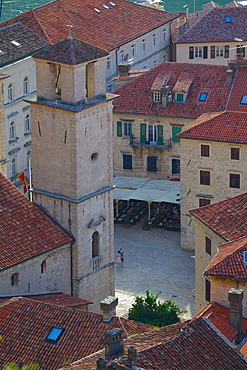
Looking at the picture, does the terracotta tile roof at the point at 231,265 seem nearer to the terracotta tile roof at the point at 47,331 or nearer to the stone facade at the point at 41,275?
the terracotta tile roof at the point at 47,331

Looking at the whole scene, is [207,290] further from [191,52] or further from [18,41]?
[191,52]

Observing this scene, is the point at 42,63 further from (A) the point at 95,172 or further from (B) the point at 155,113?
(B) the point at 155,113

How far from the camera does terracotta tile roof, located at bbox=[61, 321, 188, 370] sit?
4844cm

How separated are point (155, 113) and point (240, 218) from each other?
1040 inches

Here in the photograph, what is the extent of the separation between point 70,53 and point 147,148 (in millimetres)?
27839

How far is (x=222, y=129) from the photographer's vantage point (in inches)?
3098

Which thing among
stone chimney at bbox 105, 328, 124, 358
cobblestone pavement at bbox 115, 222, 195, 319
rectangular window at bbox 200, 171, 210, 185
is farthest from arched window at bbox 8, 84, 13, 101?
stone chimney at bbox 105, 328, 124, 358

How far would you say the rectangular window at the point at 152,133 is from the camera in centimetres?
9000

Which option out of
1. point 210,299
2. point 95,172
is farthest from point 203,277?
point 95,172

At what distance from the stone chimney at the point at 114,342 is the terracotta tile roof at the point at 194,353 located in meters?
0.89

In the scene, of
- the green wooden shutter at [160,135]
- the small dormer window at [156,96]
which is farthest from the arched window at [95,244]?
the small dormer window at [156,96]

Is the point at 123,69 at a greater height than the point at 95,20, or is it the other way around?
the point at 95,20

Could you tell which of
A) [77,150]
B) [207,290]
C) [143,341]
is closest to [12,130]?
[77,150]

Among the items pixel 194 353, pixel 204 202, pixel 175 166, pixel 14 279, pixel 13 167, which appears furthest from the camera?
pixel 13 167
